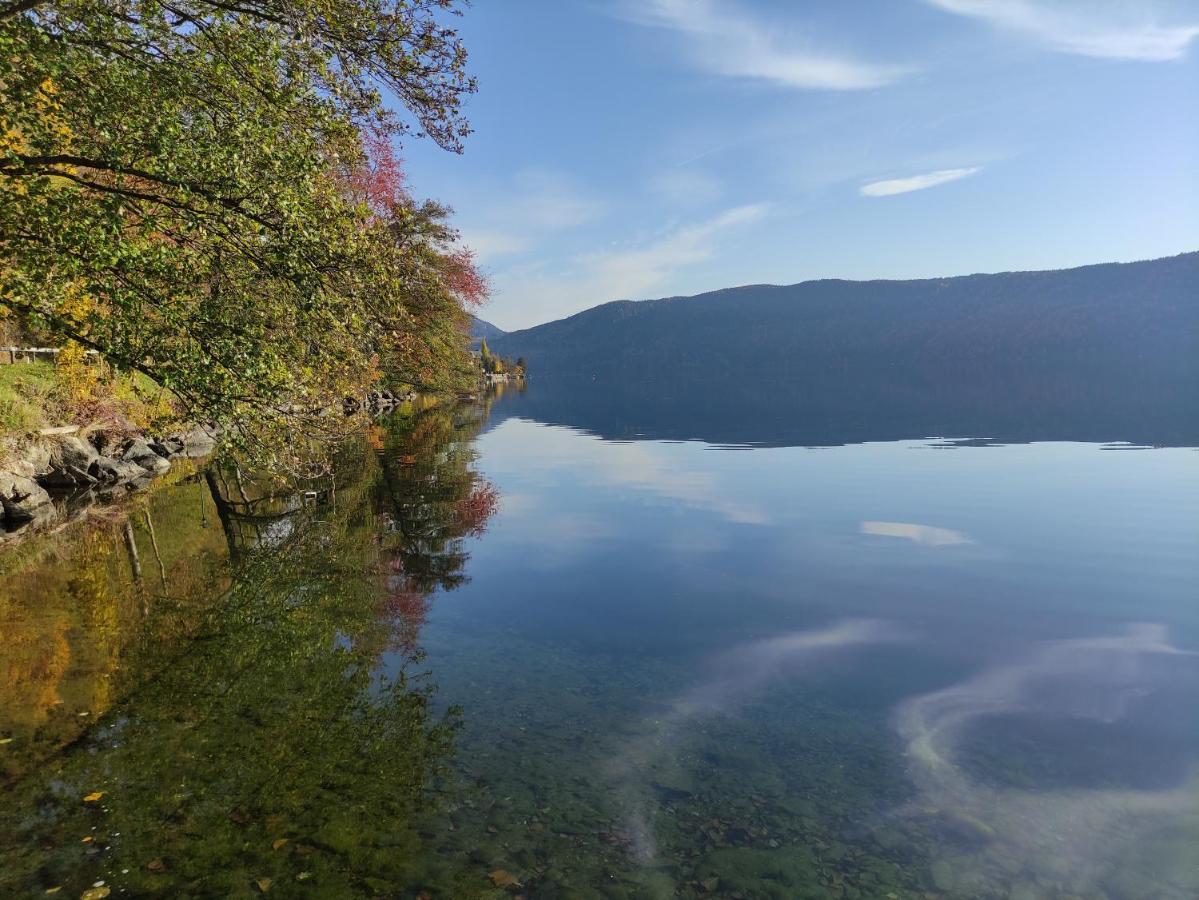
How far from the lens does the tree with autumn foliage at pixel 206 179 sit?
33.6ft

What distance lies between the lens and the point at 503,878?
6.89m

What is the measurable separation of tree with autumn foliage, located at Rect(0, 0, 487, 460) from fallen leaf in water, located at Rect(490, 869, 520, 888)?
8769 millimetres

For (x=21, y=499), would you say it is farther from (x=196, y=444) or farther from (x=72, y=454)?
(x=196, y=444)

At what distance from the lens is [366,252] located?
39.7 feet

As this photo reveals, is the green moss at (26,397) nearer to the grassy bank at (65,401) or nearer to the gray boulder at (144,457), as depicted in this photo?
the grassy bank at (65,401)

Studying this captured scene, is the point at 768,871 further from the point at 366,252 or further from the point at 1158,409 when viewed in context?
the point at 1158,409

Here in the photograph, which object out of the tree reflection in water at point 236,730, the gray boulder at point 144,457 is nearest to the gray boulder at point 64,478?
the gray boulder at point 144,457

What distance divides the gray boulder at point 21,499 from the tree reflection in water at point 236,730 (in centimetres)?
454

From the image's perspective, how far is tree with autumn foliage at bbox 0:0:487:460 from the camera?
10.2m

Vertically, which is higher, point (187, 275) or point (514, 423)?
point (187, 275)

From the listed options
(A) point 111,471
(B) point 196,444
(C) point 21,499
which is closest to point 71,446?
(A) point 111,471

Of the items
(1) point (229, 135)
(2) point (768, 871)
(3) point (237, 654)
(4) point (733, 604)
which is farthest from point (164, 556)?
(2) point (768, 871)

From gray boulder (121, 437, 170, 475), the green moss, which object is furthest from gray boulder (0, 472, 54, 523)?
gray boulder (121, 437, 170, 475)

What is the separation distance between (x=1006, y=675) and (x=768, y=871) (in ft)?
24.1
